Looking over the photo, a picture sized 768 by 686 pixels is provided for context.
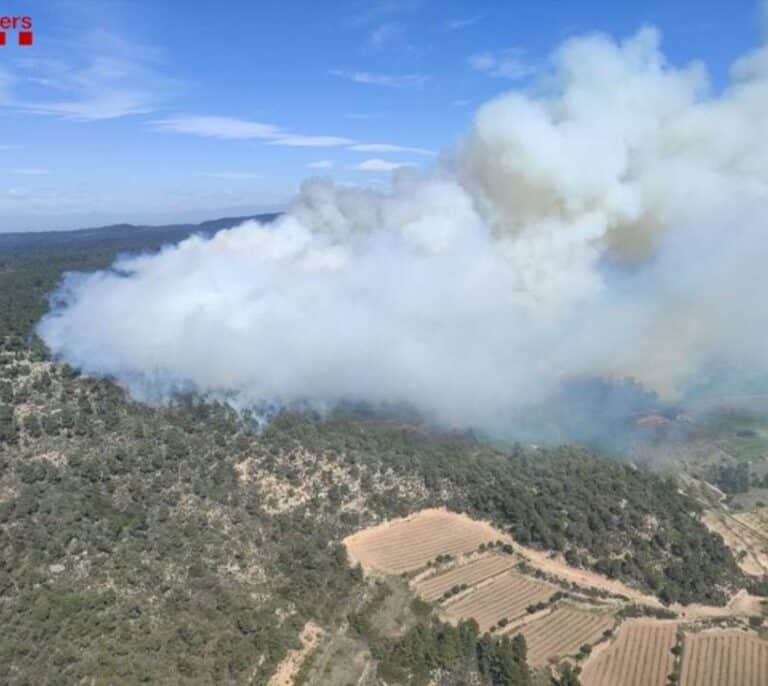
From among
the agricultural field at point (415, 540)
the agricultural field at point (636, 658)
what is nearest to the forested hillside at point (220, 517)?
the agricultural field at point (415, 540)

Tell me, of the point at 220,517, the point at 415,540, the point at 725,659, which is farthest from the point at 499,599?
the point at 220,517

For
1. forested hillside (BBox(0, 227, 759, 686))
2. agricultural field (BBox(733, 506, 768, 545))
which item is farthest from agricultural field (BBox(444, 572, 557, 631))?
agricultural field (BBox(733, 506, 768, 545))

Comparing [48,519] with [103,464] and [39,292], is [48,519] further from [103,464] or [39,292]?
[39,292]

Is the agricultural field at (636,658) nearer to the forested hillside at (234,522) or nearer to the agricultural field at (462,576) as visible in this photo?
the forested hillside at (234,522)

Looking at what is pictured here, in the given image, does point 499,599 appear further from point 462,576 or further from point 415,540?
point 415,540

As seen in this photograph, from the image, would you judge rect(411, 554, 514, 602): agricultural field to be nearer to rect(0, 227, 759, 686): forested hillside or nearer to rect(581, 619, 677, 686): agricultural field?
rect(0, 227, 759, 686): forested hillside
